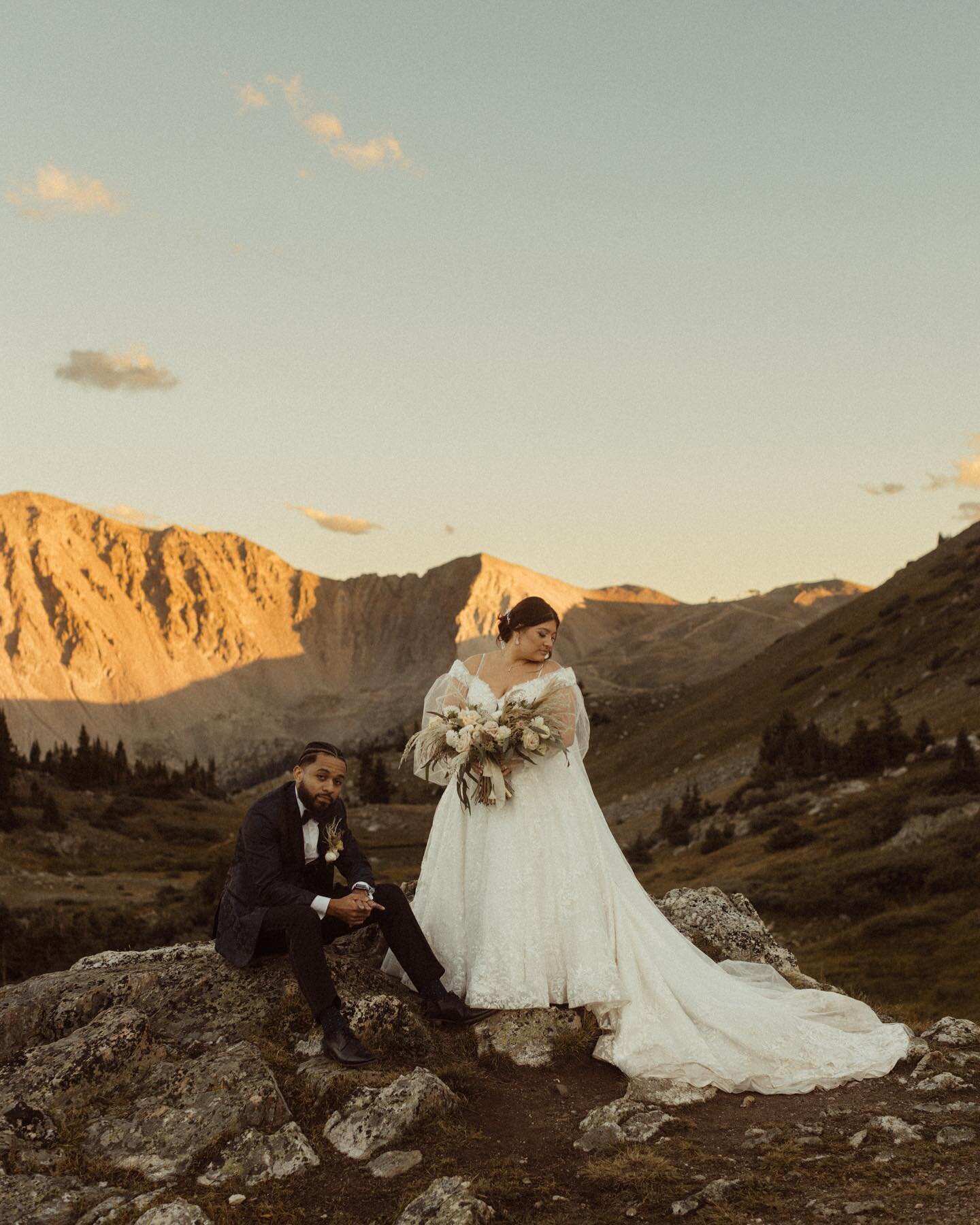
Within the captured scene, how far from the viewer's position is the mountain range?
536 ft

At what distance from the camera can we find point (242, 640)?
642 feet

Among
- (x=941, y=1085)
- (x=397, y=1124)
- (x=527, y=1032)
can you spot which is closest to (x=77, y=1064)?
(x=397, y=1124)

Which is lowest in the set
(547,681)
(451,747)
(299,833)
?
(299,833)

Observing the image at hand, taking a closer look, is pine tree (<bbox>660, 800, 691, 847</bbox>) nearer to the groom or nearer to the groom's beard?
the groom

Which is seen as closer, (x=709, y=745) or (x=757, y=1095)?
(x=757, y=1095)

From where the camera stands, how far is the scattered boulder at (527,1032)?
7.77 meters

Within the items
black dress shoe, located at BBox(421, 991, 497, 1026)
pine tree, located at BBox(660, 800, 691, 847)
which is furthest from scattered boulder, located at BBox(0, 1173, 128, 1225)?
pine tree, located at BBox(660, 800, 691, 847)

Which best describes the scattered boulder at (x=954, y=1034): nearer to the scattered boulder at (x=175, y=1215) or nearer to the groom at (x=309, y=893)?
the groom at (x=309, y=893)

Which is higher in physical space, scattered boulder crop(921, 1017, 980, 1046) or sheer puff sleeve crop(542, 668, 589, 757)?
sheer puff sleeve crop(542, 668, 589, 757)

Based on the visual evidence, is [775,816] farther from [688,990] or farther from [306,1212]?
[306,1212]

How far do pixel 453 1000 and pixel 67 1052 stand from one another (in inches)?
108

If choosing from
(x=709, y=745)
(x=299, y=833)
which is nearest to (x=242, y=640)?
(x=709, y=745)

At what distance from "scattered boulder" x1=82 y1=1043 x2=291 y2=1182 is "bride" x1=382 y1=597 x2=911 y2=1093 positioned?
74.7 inches

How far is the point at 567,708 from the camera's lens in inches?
332
